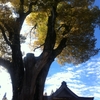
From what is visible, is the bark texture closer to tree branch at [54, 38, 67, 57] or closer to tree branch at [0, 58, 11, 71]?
tree branch at [0, 58, 11, 71]

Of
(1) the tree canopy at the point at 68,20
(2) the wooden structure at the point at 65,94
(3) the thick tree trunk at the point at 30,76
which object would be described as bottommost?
(3) the thick tree trunk at the point at 30,76

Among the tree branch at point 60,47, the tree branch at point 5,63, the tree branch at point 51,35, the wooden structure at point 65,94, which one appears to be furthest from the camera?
the wooden structure at point 65,94

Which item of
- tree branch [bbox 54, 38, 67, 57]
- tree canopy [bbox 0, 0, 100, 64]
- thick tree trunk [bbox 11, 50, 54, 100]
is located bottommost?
thick tree trunk [bbox 11, 50, 54, 100]

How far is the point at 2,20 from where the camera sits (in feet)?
34.6

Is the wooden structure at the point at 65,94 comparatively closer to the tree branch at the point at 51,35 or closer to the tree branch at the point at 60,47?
the tree branch at the point at 60,47

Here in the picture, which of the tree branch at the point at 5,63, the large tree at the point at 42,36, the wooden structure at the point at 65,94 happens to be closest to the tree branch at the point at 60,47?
the large tree at the point at 42,36

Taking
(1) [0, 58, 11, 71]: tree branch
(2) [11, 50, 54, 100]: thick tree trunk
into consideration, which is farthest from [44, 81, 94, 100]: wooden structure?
(1) [0, 58, 11, 71]: tree branch

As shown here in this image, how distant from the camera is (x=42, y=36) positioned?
15320 millimetres

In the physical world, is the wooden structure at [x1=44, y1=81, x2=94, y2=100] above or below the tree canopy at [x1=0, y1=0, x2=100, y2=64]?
below

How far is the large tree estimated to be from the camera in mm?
10070

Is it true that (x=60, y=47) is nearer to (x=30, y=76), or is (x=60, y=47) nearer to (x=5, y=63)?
(x=30, y=76)

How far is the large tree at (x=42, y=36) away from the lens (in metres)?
10.1

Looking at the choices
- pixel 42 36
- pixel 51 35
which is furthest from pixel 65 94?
pixel 51 35

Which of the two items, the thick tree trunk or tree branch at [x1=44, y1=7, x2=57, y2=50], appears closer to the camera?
the thick tree trunk
